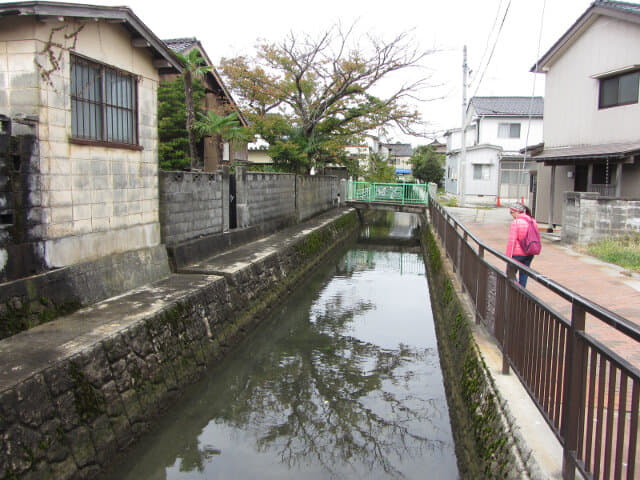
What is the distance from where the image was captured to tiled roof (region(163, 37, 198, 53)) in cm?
1843

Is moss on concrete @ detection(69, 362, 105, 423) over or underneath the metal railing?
underneath

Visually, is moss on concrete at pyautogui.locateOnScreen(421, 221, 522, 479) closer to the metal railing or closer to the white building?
the metal railing

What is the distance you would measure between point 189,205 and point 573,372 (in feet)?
26.7

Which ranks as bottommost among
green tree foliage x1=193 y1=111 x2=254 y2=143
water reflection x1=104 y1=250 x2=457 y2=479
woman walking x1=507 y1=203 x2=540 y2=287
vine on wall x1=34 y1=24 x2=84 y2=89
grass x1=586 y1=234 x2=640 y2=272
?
water reflection x1=104 y1=250 x2=457 y2=479

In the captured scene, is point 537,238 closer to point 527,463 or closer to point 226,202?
point 527,463

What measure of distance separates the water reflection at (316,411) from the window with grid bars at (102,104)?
12.1ft

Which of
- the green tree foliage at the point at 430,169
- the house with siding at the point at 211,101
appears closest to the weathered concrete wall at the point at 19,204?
the house with siding at the point at 211,101

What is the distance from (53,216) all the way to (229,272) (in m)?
3.30

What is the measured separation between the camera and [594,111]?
1451 centimetres

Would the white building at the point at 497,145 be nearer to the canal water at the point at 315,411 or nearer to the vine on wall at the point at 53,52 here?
the canal water at the point at 315,411

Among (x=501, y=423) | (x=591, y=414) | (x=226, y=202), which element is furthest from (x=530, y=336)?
(x=226, y=202)

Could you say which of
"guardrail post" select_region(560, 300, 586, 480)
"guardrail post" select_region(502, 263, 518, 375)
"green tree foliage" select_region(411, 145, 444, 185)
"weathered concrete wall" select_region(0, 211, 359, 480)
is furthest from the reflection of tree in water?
"green tree foliage" select_region(411, 145, 444, 185)

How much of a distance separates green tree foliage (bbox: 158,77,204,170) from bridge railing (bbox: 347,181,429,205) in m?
10.9

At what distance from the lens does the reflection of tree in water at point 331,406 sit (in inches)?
208
